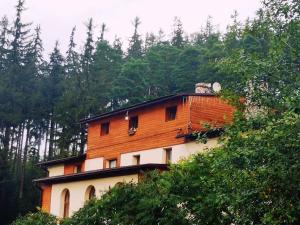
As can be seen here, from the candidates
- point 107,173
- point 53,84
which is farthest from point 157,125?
point 53,84

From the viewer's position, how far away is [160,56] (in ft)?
202

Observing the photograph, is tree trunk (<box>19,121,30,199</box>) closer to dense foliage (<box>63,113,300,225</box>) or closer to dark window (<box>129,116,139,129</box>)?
dark window (<box>129,116,139,129</box>)

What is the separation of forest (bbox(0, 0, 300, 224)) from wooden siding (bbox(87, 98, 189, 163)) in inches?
204

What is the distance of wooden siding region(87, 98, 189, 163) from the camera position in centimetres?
2980

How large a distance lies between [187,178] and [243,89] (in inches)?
136

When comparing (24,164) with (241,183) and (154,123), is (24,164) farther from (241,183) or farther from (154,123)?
(241,183)

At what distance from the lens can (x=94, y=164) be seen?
35.2 m

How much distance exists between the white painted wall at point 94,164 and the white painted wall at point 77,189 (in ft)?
8.90

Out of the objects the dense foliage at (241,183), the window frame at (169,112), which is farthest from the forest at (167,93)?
the window frame at (169,112)

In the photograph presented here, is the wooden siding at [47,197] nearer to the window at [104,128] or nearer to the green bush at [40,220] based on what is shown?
the window at [104,128]

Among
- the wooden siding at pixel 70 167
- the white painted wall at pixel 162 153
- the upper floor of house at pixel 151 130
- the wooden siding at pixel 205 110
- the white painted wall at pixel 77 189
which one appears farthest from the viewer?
the wooden siding at pixel 70 167

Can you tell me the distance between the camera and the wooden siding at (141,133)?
29.8 meters

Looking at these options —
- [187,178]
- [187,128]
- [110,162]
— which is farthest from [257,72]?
[110,162]

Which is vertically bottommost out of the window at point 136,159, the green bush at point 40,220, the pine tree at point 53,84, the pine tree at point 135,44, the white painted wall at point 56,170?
the green bush at point 40,220
